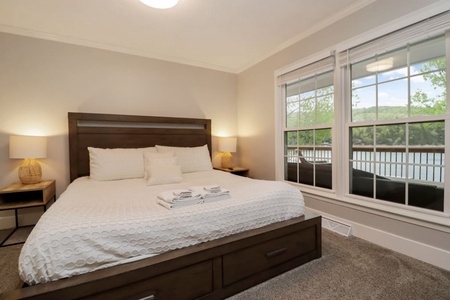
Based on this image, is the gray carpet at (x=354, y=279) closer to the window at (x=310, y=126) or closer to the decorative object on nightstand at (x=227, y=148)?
the window at (x=310, y=126)

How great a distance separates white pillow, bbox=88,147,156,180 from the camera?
8.24 feet

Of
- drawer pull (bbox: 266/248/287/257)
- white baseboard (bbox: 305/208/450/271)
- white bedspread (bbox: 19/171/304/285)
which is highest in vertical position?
white bedspread (bbox: 19/171/304/285)

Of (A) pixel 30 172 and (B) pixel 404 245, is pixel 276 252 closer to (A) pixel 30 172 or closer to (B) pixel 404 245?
(B) pixel 404 245

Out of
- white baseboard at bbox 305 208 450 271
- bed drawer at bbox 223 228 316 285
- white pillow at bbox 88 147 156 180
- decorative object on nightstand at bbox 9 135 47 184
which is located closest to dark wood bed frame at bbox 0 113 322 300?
bed drawer at bbox 223 228 316 285

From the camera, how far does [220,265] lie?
141 centimetres

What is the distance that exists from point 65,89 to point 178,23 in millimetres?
1796

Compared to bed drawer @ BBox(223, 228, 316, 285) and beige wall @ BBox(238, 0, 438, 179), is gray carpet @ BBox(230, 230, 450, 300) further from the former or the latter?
beige wall @ BBox(238, 0, 438, 179)

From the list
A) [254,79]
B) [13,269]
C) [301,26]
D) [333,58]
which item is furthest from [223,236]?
[254,79]

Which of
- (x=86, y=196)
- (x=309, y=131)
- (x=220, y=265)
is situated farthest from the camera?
(x=309, y=131)

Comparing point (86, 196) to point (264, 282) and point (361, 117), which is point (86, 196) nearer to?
point (264, 282)

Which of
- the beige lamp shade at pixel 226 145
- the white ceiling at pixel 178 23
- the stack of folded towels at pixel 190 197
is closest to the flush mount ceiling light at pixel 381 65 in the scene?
the white ceiling at pixel 178 23

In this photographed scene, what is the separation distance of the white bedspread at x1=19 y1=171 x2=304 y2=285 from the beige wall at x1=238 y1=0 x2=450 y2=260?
95 centimetres

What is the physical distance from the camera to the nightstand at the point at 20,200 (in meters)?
2.26

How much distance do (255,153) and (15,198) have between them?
3.35 metres
